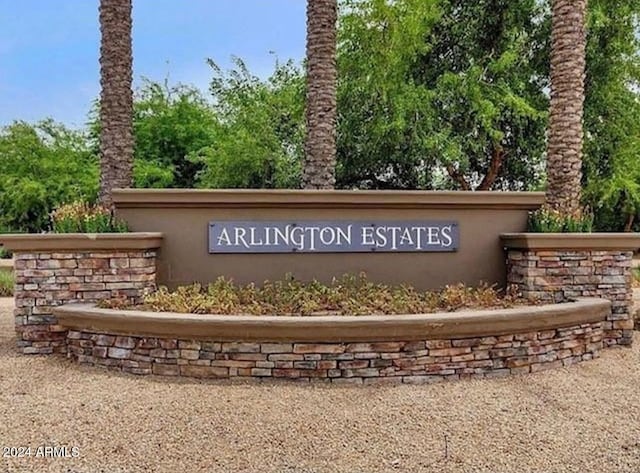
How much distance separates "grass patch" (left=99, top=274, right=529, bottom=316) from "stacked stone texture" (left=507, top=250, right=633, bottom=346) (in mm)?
313

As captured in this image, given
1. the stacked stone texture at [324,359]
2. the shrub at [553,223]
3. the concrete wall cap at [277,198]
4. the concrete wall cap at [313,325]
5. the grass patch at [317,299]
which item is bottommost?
the stacked stone texture at [324,359]

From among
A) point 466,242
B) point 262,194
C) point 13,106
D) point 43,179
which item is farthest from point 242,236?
point 13,106

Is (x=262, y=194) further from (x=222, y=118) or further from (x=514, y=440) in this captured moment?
(x=222, y=118)

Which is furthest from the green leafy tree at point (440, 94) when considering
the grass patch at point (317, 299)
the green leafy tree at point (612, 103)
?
the grass patch at point (317, 299)

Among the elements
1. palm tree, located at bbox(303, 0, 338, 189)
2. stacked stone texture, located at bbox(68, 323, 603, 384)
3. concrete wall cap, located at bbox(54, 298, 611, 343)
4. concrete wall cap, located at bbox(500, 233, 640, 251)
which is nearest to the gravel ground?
stacked stone texture, located at bbox(68, 323, 603, 384)

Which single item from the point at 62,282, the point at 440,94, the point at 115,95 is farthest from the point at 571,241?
the point at 440,94

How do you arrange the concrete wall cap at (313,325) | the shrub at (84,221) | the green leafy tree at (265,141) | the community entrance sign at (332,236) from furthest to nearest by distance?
the green leafy tree at (265,141), the community entrance sign at (332,236), the shrub at (84,221), the concrete wall cap at (313,325)

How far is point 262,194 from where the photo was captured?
7309 mm

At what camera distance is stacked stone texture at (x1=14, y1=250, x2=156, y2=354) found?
702 cm

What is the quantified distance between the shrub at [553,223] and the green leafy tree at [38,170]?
1597cm

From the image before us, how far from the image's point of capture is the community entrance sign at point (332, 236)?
7414 millimetres

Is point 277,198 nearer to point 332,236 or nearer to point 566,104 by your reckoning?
point 332,236

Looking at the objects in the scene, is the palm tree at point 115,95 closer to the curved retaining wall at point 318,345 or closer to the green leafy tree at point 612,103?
the curved retaining wall at point 318,345

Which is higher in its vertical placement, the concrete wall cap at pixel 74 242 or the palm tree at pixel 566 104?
the palm tree at pixel 566 104
